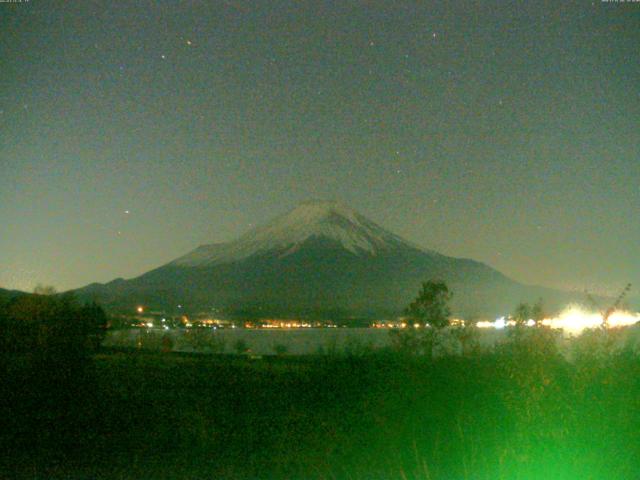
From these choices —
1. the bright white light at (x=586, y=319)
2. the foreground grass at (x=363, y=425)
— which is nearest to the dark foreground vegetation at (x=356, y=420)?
the foreground grass at (x=363, y=425)

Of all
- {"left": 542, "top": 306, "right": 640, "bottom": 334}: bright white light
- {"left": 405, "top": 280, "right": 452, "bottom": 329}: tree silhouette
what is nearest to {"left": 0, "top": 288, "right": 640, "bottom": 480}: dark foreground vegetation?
{"left": 542, "top": 306, "right": 640, "bottom": 334}: bright white light

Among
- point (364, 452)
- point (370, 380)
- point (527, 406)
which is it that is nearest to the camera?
point (527, 406)

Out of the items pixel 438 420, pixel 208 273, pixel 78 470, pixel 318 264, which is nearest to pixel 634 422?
pixel 438 420

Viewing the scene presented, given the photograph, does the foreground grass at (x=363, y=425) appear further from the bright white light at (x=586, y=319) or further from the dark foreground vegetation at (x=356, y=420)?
the bright white light at (x=586, y=319)

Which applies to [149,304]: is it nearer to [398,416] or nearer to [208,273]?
[208,273]

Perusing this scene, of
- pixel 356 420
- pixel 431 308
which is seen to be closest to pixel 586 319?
pixel 356 420

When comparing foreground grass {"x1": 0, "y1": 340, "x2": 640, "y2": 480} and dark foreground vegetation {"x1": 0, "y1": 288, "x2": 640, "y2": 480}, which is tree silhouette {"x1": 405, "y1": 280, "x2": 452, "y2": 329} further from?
foreground grass {"x1": 0, "y1": 340, "x2": 640, "y2": 480}
